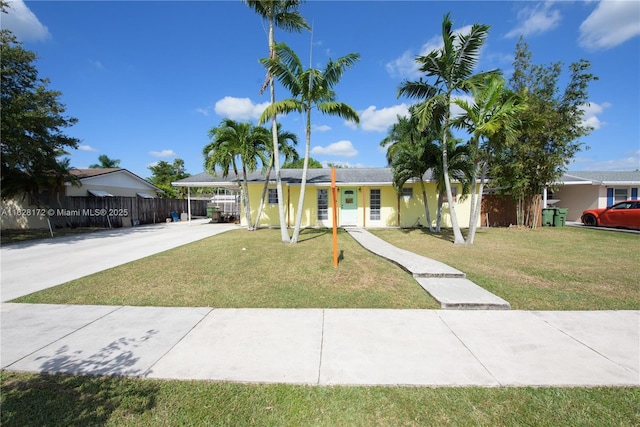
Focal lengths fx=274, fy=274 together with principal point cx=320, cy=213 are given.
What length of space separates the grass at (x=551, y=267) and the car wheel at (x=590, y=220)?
454 cm

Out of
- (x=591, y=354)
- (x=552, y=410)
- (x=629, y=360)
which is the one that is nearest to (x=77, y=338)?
(x=552, y=410)

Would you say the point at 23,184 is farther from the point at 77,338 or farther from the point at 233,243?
the point at 77,338

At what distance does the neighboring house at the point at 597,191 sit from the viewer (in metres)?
17.6

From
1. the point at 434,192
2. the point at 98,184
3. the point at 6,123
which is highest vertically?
the point at 6,123

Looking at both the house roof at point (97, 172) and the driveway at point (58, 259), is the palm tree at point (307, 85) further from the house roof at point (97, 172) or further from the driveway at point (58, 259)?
the house roof at point (97, 172)

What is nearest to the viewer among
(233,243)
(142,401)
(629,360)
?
(142,401)

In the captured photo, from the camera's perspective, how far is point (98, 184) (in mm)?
19500

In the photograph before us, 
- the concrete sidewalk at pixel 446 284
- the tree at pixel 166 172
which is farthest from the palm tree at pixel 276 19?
the tree at pixel 166 172

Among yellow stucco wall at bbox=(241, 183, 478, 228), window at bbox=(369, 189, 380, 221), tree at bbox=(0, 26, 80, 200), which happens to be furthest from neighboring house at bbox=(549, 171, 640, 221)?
tree at bbox=(0, 26, 80, 200)

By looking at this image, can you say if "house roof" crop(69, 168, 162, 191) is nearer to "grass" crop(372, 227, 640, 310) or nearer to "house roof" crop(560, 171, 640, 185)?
"grass" crop(372, 227, 640, 310)

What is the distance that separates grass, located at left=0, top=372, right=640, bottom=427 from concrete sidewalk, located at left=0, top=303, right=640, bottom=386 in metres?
0.13

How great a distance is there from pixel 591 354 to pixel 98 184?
25.2 meters

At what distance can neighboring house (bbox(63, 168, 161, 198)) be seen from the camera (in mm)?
18331

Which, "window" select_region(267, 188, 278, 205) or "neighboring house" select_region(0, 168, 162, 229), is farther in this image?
"neighboring house" select_region(0, 168, 162, 229)
